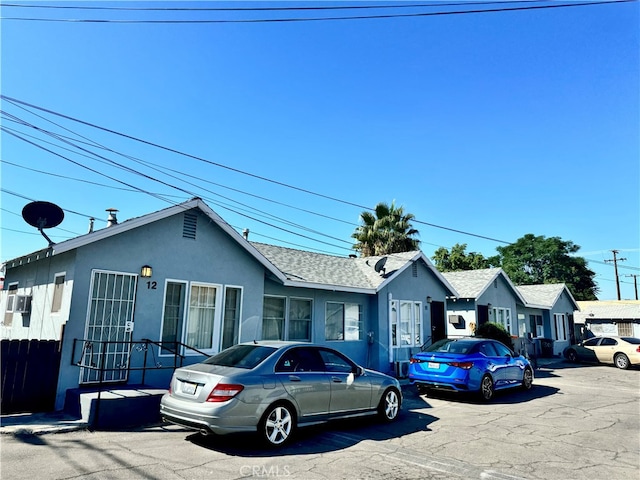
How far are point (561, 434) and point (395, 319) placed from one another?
28.9ft

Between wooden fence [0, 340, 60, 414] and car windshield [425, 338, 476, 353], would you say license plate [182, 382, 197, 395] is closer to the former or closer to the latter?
wooden fence [0, 340, 60, 414]

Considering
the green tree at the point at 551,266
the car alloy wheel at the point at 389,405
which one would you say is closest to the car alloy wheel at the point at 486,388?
the car alloy wheel at the point at 389,405

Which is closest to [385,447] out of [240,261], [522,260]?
[240,261]

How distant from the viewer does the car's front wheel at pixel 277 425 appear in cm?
631

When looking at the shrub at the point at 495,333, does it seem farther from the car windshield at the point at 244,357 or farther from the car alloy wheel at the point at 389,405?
the car windshield at the point at 244,357

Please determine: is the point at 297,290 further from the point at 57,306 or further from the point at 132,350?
the point at 57,306

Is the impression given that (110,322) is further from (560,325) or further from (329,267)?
(560,325)

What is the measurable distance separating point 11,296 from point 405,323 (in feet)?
43.1

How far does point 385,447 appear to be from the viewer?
264 inches

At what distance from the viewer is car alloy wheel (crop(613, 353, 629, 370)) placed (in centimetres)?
2141

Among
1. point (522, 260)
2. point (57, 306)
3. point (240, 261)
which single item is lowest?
point (57, 306)

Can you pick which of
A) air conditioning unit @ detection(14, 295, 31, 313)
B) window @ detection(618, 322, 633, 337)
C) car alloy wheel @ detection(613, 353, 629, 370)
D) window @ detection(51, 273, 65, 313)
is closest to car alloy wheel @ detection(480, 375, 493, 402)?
window @ detection(51, 273, 65, 313)

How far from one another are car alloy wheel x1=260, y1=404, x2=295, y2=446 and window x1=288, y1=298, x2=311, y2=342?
7.07m

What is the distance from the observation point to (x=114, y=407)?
24.4 feet
